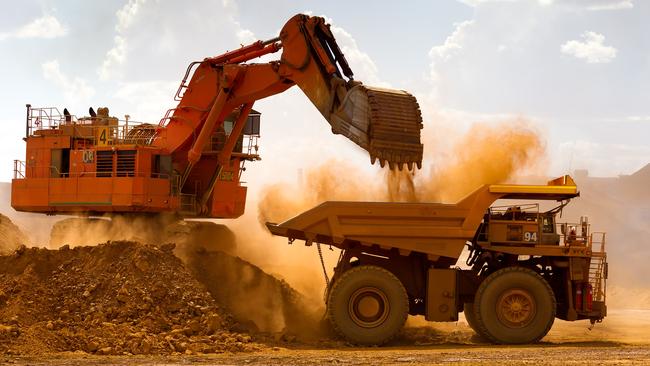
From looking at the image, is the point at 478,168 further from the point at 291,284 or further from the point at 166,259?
the point at 166,259

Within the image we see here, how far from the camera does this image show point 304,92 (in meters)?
20.9

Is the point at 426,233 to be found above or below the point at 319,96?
below

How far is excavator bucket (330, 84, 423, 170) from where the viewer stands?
18.7 metres

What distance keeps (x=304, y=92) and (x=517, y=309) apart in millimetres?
6649

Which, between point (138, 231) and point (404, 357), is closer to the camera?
point (404, 357)

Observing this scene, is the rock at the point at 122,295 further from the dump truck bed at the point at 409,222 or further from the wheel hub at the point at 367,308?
the wheel hub at the point at 367,308

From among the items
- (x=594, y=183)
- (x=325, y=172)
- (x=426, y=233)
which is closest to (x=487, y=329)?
(x=426, y=233)

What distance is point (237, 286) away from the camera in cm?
2108

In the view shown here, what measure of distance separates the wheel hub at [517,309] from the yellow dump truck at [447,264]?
0.02 metres

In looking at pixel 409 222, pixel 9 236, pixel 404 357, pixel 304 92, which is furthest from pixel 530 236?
pixel 9 236

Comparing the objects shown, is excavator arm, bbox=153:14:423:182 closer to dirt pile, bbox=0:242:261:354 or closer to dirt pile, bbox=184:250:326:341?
dirt pile, bbox=184:250:326:341

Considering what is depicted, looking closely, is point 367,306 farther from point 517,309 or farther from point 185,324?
point 185,324

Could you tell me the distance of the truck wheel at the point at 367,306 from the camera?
Result: 1828 cm

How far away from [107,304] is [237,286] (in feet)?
12.2
